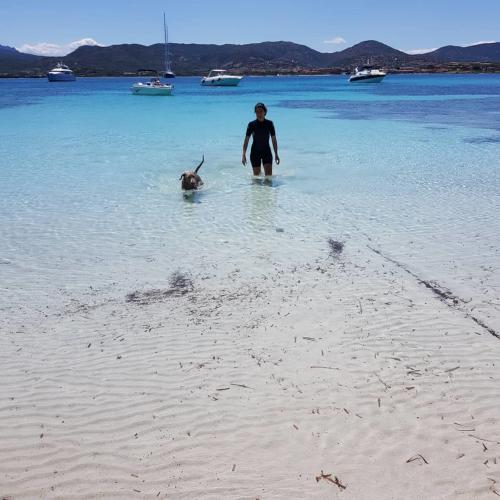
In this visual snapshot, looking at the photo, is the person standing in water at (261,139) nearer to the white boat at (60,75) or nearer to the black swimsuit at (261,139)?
the black swimsuit at (261,139)

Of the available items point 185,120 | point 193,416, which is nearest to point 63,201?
point 193,416

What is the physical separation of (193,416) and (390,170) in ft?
37.1

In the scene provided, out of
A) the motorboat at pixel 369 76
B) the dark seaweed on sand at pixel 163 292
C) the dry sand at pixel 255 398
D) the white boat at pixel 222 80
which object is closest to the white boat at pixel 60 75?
the white boat at pixel 222 80

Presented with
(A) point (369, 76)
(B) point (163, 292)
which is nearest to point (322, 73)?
(A) point (369, 76)

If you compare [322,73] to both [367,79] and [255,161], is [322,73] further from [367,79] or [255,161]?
[255,161]

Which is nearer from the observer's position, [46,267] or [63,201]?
[46,267]

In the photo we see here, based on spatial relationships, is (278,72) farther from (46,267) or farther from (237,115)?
(46,267)

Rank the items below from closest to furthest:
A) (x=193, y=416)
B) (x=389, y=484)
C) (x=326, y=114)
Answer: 1. (x=389, y=484)
2. (x=193, y=416)
3. (x=326, y=114)

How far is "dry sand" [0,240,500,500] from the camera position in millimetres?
3275

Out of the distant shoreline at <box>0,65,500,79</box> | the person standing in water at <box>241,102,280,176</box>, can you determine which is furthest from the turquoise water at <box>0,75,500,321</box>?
the distant shoreline at <box>0,65,500,79</box>

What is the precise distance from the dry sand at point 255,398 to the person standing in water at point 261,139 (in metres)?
5.58

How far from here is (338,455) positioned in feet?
11.3

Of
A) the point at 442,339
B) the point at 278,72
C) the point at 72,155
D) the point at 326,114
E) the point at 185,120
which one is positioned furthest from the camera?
the point at 278,72

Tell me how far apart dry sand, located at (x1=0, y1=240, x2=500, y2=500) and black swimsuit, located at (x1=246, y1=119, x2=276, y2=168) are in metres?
5.72
